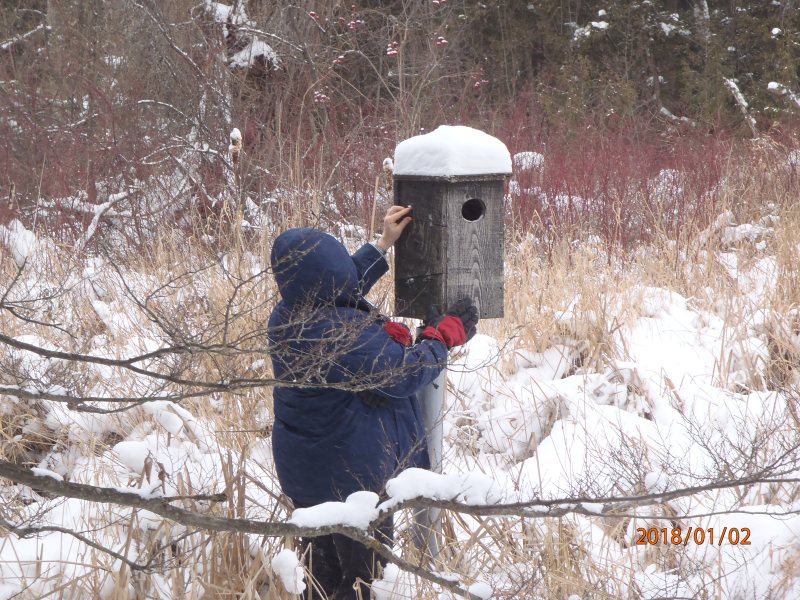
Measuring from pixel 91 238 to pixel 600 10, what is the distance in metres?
14.1

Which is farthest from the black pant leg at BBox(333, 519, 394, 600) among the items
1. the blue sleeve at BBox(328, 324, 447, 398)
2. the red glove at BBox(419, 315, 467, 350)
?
the red glove at BBox(419, 315, 467, 350)

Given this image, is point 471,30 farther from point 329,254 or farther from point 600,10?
point 329,254

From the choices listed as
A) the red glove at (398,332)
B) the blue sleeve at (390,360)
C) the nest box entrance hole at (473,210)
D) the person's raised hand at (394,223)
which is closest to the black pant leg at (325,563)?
the blue sleeve at (390,360)

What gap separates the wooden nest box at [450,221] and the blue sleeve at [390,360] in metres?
0.36

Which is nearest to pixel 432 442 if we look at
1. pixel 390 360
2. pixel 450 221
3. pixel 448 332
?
pixel 448 332

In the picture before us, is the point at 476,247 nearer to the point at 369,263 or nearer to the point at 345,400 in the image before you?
the point at 369,263

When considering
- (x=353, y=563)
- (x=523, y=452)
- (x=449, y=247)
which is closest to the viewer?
(x=353, y=563)

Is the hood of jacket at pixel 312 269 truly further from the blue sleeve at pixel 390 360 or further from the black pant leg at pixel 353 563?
the black pant leg at pixel 353 563

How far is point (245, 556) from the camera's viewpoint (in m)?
2.84

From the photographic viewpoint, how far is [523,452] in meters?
3.88

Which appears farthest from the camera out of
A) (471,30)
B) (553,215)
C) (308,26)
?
(471,30)

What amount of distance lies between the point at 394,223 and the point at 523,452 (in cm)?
144

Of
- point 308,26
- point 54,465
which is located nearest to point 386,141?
point 308,26

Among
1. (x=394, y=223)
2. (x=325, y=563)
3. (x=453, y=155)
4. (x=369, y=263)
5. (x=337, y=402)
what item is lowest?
(x=325, y=563)
